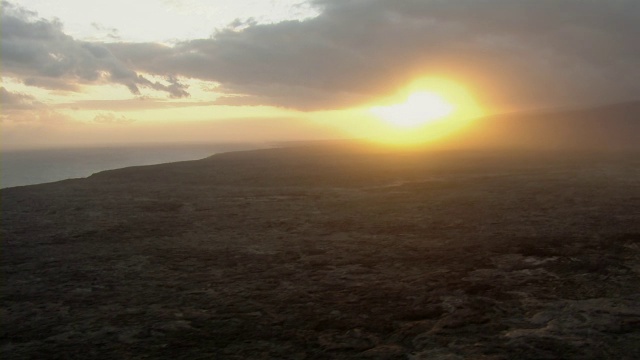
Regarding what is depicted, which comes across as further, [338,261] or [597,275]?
[338,261]

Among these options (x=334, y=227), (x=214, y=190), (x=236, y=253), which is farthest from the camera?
(x=214, y=190)

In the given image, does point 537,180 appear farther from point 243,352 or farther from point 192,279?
point 243,352

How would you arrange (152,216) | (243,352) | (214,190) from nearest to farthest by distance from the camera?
(243,352) < (152,216) < (214,190)

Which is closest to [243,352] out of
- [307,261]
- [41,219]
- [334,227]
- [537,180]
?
[307,261]

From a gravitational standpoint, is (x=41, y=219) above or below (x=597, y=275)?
above

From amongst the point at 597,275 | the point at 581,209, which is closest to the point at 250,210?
the point at 581,209

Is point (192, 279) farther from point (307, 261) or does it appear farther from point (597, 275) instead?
point (597, 275)
